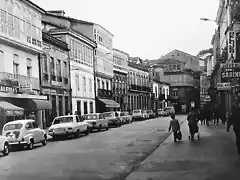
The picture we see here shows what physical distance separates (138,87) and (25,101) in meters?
48.7

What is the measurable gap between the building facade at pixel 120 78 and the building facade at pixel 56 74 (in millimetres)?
20631

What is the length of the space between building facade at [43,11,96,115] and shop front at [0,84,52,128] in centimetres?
794

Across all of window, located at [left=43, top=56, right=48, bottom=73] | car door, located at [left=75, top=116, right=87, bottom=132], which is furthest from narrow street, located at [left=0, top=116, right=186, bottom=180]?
window, located at [left=43, top=56, right=48, bottom=73]

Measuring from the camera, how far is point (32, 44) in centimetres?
3362

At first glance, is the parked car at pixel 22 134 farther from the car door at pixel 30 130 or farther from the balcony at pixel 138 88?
the balcony at pixel 138 88

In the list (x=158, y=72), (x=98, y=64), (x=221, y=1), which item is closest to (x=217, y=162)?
(x=221, y=1)

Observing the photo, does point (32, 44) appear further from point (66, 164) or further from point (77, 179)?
point (77, 179)

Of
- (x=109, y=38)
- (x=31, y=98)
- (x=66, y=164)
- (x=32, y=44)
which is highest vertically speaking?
(x=109, y=38)

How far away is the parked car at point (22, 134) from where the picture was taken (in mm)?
18720

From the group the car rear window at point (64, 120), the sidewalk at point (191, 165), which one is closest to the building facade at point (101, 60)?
the car rear window at point (64, 120)

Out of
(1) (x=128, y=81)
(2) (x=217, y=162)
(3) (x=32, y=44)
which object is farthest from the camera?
(1) (x=128, y=81)

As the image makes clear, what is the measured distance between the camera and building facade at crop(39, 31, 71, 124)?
123ft

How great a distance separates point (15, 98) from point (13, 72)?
208 cm

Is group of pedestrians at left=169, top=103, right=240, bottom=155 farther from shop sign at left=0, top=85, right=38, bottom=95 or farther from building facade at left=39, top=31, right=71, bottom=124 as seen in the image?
building facade at left=39, top=31, right=71, bottom=124
